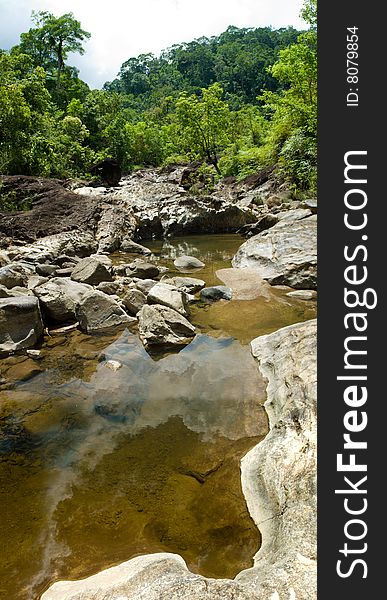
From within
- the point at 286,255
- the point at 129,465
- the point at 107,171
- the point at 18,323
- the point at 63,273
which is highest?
the point at 107,171

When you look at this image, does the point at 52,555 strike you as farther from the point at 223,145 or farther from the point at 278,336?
the point at 223,145

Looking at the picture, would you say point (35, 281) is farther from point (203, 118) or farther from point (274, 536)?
point (203, 118)

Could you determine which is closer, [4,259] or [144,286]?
[144,286]

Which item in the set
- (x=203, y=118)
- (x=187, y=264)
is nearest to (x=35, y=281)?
(x=187, y=264)

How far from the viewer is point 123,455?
3.73 metres

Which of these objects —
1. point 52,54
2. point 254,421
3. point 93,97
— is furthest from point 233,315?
point 52,54

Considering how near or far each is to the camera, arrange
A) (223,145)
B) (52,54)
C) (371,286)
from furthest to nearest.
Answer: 1. (52,54)
2. (223,145)
3. (371,286)

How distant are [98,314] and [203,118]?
18.0 meters

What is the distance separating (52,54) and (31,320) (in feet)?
147

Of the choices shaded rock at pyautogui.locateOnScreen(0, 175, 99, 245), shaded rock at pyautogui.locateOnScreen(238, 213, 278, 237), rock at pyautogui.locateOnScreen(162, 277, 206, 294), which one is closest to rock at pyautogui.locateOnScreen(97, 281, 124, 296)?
rock at pyautogui.locateOnScreen(162, 277, 206, 294)

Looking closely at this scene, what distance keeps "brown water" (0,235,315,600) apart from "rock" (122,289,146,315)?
751 millimetres

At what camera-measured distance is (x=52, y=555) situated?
274 cm

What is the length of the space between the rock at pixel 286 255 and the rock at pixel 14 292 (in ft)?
16.8

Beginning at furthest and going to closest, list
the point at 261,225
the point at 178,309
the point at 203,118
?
1. the point at 203,118
2. the point at 261,225
3. the point at 178,309
